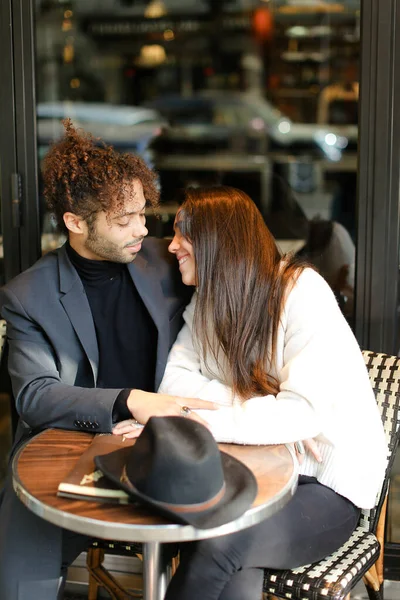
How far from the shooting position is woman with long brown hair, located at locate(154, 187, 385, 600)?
174 cm

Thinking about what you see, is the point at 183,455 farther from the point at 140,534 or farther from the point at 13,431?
the point at 13,431

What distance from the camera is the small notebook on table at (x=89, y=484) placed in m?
1.53

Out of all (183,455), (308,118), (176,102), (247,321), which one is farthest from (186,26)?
(183,455)

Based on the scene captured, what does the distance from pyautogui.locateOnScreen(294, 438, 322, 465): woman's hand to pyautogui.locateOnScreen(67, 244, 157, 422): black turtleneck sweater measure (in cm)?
47

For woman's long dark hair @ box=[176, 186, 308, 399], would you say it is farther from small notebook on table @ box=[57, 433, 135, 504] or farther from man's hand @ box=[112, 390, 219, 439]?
small notebook on table @ box=[57, 433, 135, 504]

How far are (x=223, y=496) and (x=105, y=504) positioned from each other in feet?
0.73

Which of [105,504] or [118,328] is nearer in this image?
[105,504]

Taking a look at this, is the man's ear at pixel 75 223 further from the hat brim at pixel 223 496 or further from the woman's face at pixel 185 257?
the hat brim at pixel 223 496

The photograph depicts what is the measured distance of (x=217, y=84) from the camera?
679 cm

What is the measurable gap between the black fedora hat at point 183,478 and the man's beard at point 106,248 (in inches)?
26.8

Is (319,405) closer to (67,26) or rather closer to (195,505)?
(195,505)

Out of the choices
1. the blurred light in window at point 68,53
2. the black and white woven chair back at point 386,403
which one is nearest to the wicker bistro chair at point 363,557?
the black and white woven chair back at point 386,403

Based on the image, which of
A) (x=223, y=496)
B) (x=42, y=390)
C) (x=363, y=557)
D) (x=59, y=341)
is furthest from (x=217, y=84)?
(x=223, y=496)

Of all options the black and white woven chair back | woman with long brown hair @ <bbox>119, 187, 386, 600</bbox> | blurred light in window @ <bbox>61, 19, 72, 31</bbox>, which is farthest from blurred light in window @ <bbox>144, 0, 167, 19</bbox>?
the black and white woven chair back
